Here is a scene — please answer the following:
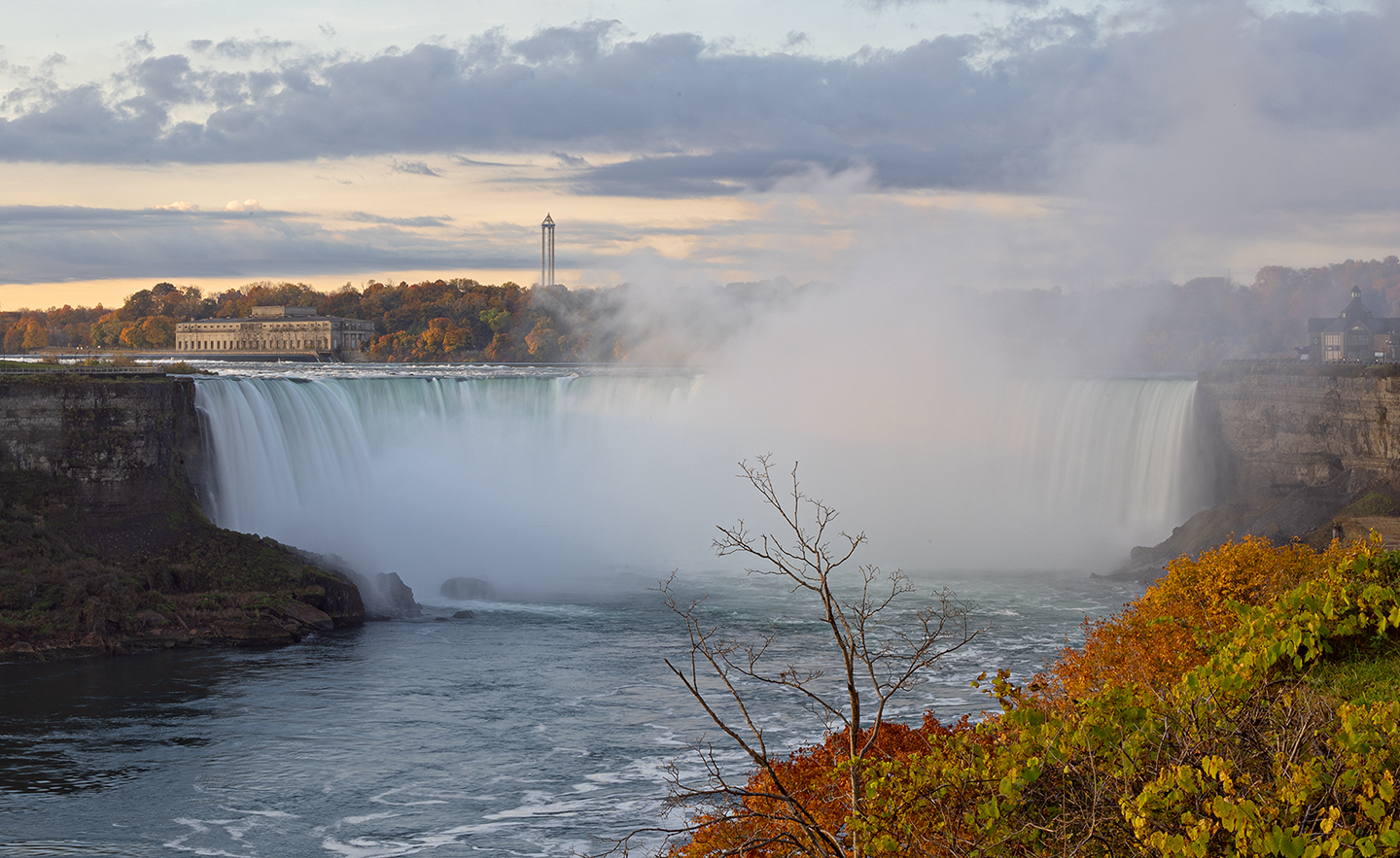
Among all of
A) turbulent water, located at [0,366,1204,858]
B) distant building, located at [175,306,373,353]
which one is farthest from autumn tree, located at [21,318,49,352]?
turbulent water, located at [0,366,1204,858]

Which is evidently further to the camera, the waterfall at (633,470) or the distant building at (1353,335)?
the distant building at (1353,335)

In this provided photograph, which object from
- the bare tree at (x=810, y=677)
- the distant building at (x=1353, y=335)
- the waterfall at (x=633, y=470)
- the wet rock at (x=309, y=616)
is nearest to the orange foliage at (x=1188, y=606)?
the bare tree at (x=810, y=677)

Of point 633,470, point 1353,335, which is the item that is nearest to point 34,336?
point 633,470

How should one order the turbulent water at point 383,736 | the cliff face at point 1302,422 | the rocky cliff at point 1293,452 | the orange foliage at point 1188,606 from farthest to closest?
1. the cliff face at point 1302,422
2. the rocky cliff at point 1293,452
3. the turbulent water at point 383,736
4. the orange foliage at point 1188,606

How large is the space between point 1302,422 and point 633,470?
29.9m

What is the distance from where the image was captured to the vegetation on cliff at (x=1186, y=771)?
812 centimetres

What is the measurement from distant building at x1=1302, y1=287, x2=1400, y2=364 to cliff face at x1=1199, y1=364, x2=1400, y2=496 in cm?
5127

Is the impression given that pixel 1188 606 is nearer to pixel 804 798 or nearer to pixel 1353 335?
pixel 804 798

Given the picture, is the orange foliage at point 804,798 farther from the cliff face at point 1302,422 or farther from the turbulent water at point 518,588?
the cliff face at point 1302,422

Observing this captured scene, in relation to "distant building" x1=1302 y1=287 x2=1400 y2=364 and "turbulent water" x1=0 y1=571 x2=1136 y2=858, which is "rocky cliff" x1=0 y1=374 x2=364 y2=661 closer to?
"turbulent water" x1=0 y1=571 x2=1136 y2=858

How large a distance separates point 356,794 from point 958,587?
26.7m

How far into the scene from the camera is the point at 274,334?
11206cm

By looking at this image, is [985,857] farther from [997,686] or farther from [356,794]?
[356,794]

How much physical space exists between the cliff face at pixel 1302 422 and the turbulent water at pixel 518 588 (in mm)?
2895
